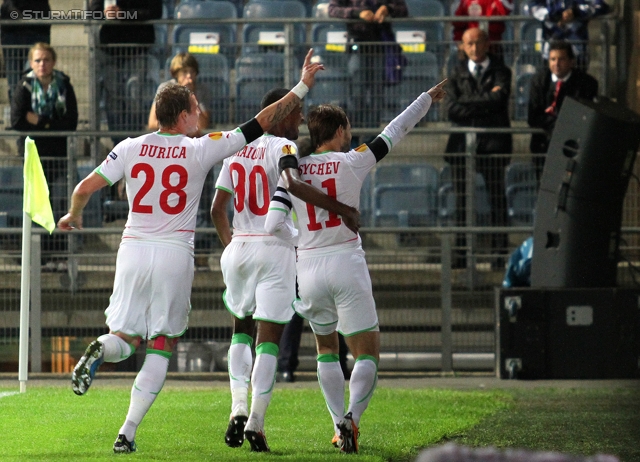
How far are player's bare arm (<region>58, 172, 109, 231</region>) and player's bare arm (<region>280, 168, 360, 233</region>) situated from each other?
1.02 m

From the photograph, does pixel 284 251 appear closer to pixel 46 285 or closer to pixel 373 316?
pixel 373 316

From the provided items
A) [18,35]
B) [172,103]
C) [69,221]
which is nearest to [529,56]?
[18,35]

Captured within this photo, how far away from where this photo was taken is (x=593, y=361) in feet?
30.7

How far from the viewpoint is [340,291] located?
6.12m

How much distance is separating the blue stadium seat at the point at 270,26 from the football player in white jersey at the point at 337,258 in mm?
6237

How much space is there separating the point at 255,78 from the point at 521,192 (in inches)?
124

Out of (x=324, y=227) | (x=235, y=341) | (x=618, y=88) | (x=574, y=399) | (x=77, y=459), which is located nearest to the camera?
(x=77, y=459)

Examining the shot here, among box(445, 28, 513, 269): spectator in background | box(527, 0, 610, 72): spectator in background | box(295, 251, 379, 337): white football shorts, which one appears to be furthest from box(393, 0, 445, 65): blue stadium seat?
box(295, 251, 379, 337): white football shorts

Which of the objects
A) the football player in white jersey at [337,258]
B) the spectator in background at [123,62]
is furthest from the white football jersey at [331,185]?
the spectator in background at [123,62]

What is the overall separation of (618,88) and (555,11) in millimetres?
1114

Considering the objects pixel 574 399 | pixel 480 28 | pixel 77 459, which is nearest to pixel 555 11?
pixel 480 28

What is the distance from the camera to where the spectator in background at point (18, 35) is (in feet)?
39.1

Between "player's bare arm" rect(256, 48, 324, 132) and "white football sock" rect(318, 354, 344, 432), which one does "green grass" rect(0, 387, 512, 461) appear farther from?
"player's bare arm" rect(256, 48, 324, 132)

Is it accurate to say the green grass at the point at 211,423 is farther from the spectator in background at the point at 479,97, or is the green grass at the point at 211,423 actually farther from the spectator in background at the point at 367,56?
the spectator in background at the point at 367,56
